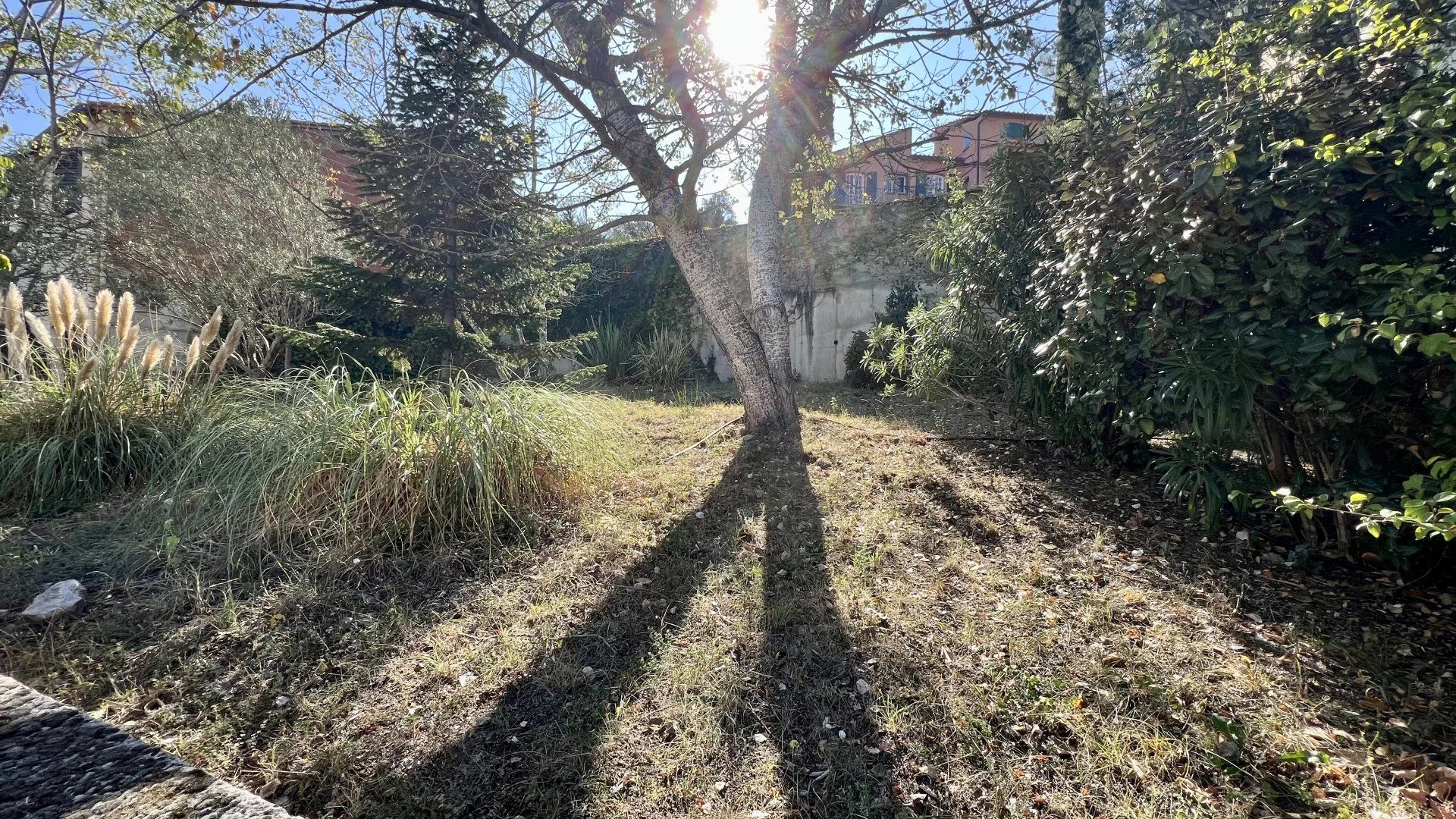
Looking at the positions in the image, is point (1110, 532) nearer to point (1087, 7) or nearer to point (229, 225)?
point (1087, 7)

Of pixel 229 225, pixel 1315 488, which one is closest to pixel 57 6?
pixel 229 225

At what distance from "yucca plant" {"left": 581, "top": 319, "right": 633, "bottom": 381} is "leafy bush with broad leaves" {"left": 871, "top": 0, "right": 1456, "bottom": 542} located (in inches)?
259

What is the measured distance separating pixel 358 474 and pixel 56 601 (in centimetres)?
99

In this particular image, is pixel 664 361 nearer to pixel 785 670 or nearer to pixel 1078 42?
pixel 1078 42

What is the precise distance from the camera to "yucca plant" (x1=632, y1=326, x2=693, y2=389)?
26.6 ft

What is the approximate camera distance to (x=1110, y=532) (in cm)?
270

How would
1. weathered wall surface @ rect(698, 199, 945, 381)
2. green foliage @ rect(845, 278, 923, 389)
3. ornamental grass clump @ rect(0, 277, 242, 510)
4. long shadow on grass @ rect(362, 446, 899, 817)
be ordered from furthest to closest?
weathered wall surface @ rect(698, 199, 945, 381) → green foliage @ rect(845, 278, 923, 389) → ornamental grass clump @ rect(0, 277, 242, 510) → long shadow on grass @ rect(362, 446, 899, 817)

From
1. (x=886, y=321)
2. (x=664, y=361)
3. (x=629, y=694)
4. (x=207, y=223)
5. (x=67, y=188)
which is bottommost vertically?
(x=629, y=694)

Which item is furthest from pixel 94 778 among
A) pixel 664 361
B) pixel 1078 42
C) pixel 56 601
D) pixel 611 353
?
pixel 611 353

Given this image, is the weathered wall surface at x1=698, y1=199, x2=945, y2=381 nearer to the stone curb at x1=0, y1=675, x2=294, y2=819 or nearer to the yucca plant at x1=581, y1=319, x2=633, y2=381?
the yucca plant at x1=581, y1=319, x2=633, y2=381

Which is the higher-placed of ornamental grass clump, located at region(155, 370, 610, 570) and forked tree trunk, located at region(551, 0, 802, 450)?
forked tree trunk, located at region(551, 0, 802, 450)

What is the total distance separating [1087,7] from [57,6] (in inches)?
258

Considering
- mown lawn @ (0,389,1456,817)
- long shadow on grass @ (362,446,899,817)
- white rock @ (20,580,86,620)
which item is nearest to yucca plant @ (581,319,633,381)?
mown lawn @ (0,389,1456,817)

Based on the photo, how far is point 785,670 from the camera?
1.87 meters
